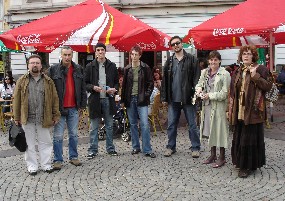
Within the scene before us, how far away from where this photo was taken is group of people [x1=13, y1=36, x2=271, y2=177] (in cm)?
598

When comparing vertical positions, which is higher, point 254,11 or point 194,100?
point 254,11

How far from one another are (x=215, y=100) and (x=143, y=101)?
139 centimetres

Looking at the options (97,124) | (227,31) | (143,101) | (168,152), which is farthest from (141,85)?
(227,31)

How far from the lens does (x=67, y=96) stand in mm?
A: 6812

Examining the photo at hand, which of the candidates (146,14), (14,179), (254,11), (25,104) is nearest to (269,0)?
(254,11)

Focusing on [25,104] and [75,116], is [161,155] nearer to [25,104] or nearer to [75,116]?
[75,116]

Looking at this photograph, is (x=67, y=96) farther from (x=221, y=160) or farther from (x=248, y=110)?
(x=248, y=110)

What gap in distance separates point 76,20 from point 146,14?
12997 mm

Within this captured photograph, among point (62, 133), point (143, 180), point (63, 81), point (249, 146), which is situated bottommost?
point (143, 180)

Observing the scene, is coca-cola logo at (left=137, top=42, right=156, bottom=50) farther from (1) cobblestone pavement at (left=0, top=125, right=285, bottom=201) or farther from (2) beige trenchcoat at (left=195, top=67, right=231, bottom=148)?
(2) beige trenchcoat at (left=195, top=67, right=231, bottom=148)

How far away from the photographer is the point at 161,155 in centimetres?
759

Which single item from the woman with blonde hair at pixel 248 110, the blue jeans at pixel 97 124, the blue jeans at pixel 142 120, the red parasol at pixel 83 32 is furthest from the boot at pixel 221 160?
the red parasol at pixel 83 32

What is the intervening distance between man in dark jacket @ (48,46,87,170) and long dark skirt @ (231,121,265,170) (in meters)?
2.72

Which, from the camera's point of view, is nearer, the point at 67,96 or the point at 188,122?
the point at 67,96
